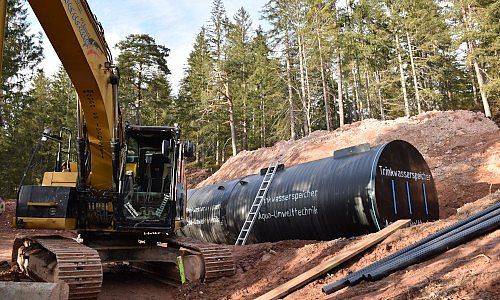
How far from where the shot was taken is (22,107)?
39625 millimetres

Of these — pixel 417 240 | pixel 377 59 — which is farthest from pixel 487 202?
pixel 377 59

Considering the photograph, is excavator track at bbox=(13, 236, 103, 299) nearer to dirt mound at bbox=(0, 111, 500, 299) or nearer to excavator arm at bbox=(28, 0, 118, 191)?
dirt mound at bbox=(0, 111, 500, 299)

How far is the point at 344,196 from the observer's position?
9.84 metres

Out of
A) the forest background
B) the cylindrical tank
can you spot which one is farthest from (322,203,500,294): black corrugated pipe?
the forest background

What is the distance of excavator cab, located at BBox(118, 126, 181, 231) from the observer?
8.79 metres

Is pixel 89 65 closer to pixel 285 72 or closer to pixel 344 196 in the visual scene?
pixel 344 196

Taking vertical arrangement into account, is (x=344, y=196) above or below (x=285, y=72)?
below

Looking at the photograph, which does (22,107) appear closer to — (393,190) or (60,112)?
(60,112)

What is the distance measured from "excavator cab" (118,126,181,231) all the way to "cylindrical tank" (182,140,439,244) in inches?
146

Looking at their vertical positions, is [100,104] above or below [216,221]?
above

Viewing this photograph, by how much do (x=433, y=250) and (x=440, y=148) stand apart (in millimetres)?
18352

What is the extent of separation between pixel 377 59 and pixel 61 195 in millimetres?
33447

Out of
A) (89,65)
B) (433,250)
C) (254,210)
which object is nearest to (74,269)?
(89,65)

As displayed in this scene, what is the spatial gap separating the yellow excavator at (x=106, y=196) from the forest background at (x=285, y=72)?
21.1m
